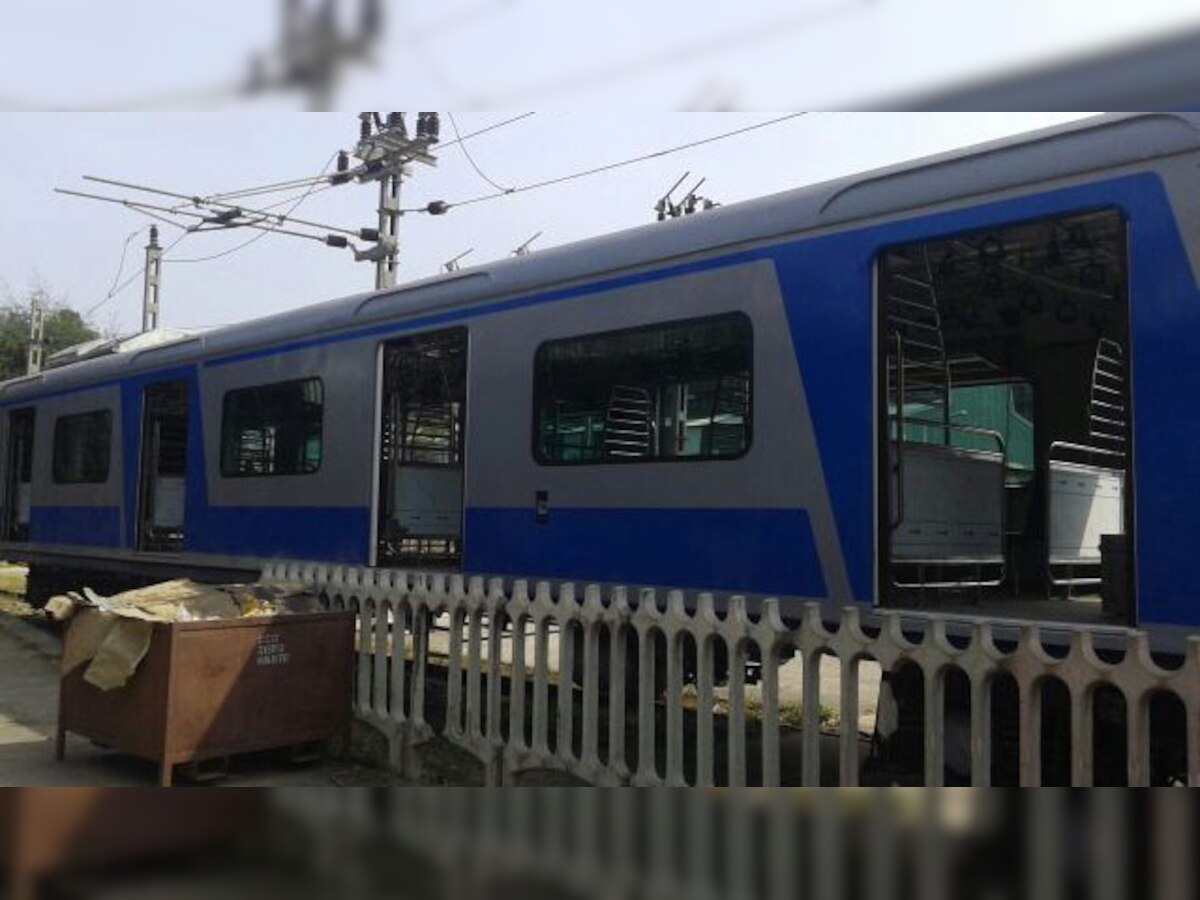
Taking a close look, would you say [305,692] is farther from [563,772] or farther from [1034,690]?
[1034,690]

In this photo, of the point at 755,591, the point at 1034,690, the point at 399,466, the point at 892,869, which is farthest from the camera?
the point at 399,466

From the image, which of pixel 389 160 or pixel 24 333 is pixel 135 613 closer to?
pixel 389 160

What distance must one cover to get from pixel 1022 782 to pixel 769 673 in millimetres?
1098

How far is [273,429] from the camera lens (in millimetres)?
8672

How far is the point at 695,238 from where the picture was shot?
5684mm

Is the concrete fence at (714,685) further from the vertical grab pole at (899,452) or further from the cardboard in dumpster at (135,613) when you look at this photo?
the vertical grab pole at (899,452)

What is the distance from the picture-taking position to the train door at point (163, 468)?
34.3 ft

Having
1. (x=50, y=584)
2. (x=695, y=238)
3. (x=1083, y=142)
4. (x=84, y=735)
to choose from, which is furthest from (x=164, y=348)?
(x=1083, y=142)

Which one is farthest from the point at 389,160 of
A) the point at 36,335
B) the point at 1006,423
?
the point at 36,335

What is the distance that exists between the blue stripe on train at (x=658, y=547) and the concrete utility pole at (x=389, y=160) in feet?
43.1

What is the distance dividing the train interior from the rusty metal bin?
3.15 metres

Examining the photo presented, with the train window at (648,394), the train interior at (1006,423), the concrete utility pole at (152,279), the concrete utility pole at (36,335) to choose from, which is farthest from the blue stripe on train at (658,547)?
the concrete utility pole at (36,335)

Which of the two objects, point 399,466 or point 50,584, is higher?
point 399,466

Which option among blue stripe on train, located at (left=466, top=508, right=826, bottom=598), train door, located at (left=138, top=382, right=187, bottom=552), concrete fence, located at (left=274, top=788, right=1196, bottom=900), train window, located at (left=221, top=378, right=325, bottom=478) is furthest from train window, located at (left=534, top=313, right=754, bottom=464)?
train door, located at (left=138, top=382, right=187, bottom=552)
